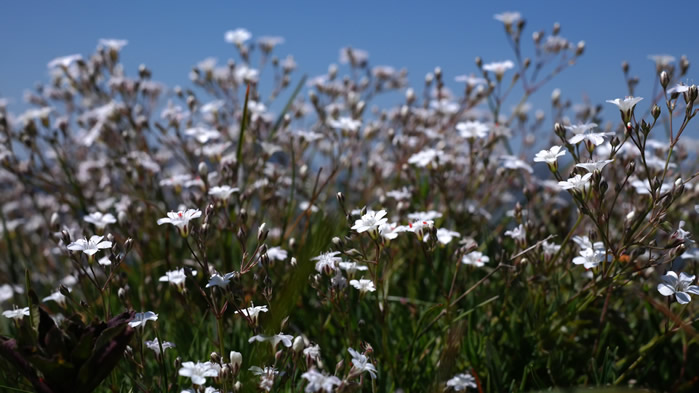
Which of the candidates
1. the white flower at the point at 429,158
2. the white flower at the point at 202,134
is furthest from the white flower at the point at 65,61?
the white flower at the point at 429,158

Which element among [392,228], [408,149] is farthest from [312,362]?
[408,149]

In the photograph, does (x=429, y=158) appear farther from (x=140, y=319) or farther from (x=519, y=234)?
(x=140, y=319)

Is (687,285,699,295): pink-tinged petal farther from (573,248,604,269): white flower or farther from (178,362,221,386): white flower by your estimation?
(178,362,221,386): white flower

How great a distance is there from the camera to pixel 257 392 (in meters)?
1.96

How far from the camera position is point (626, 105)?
2.32m

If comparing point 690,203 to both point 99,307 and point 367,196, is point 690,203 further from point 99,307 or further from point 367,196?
point 99,307

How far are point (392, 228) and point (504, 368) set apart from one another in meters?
0.88

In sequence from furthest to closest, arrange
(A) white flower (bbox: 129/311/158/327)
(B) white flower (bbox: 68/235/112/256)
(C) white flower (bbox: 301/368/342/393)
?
(B) white flower (bbox: 68/235/112/256), (A) white flower (bbox: 129/311/158/327), (C) white flower (bbox: 301/368/342/393)

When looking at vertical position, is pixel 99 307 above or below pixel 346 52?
below

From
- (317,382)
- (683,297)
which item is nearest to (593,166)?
(683,297)

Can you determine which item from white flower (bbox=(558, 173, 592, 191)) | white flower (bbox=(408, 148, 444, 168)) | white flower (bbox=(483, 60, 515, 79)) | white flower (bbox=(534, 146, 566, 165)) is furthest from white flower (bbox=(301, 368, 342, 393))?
white flower (bbox=(483, 60, 515, 79))

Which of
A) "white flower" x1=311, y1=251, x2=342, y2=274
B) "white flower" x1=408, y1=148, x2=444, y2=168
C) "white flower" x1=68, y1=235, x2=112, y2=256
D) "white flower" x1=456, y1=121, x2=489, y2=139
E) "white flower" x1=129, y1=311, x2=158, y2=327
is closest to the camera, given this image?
"white flower" x1=129, y1=311, x2=158, y2=327

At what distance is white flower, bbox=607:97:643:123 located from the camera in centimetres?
229

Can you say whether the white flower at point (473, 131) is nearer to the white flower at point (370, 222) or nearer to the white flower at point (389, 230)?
the white flower at point (389, 230)
